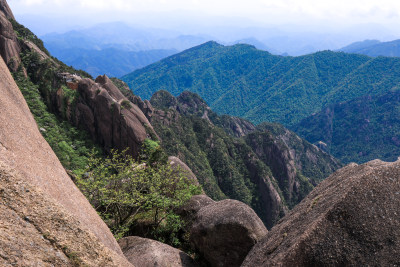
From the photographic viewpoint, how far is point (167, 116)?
92.4 metres

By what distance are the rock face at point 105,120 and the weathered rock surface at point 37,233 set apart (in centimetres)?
3971

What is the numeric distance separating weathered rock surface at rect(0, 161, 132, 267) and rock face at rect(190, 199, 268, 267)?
754 cm

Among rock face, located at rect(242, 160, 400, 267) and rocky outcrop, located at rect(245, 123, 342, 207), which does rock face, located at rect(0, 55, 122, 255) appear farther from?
rocky outcrop, located at rect(245, 123, 342, 207)

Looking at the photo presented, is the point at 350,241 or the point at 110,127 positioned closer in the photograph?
the point at 350,241

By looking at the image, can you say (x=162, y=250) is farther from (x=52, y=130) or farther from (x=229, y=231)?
(x=52, y=130)

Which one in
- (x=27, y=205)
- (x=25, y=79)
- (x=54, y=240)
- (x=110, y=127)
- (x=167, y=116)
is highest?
(x=25, y=79)

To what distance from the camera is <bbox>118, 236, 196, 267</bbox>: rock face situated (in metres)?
12.1

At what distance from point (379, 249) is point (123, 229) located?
507 inches

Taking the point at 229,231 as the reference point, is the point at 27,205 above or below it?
above

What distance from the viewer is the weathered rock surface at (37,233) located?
4.99 m

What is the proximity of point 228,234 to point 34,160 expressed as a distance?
9459 mm

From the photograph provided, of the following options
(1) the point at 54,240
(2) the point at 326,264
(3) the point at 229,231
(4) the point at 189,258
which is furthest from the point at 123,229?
(2) the point at 326,264

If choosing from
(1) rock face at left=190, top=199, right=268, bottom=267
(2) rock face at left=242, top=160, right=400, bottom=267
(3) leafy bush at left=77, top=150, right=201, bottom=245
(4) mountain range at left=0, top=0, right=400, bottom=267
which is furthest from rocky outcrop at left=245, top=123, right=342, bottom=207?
(2) rock face at left=242, top=160, right=400, bottom=267

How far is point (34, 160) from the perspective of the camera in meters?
8.98
